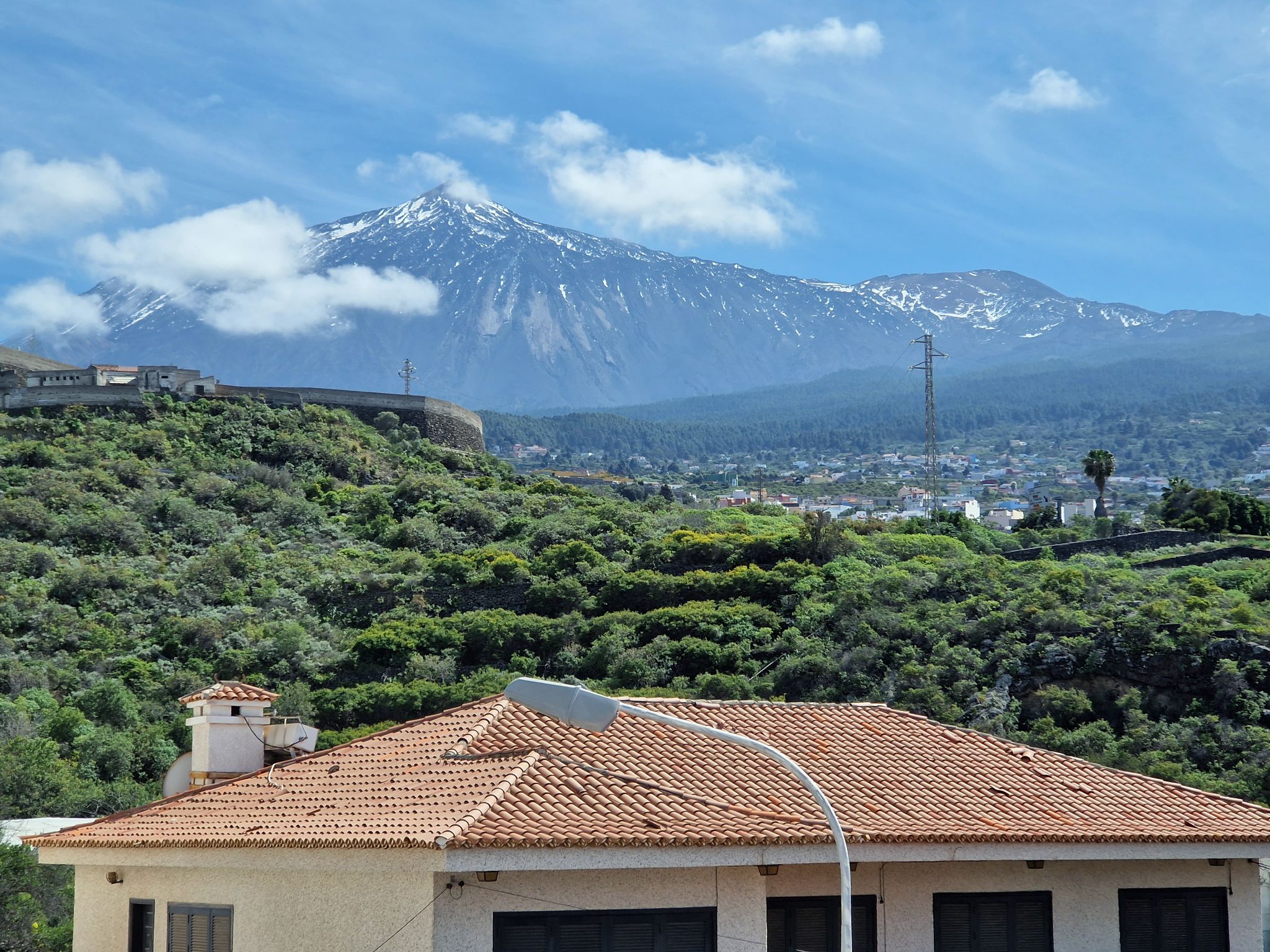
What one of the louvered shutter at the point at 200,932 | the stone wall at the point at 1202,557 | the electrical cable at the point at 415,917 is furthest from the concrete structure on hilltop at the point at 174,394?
the electrical cable at the point at 415,917

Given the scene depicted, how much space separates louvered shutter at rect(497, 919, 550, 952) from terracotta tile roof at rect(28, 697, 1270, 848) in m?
0.84

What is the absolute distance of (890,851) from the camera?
49.9 ft

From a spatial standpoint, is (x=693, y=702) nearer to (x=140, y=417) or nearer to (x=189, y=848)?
(x=189, y=848)

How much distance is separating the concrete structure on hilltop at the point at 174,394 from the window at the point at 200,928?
6421cm

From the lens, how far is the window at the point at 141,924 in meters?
16.6

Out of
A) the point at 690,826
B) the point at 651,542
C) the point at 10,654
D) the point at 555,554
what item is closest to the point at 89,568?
the point at 10,654

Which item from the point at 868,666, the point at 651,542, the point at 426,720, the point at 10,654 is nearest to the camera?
the point at 426,720

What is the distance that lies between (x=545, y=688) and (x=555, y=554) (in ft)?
161

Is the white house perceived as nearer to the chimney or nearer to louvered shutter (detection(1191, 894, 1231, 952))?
louvered shutter (detection(1191, 894, 1231, 952))

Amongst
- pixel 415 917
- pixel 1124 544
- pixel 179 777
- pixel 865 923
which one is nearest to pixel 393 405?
pixel 1124 544

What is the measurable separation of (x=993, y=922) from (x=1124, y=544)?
5342 cm

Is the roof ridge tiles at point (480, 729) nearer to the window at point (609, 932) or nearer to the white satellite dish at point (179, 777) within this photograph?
the window at point (609, 932)

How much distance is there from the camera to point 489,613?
54.6 m

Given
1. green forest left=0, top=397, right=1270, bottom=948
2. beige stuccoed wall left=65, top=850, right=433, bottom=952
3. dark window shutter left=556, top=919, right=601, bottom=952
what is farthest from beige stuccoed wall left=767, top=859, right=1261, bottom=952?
green forest left=0, top=397, right=1270, bottom=948
